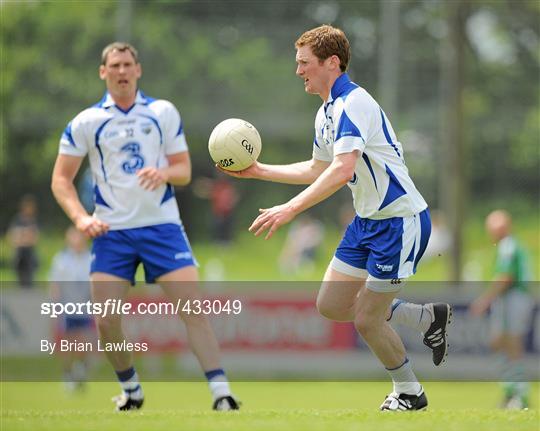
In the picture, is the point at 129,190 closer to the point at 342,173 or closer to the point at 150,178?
the point at 150,178

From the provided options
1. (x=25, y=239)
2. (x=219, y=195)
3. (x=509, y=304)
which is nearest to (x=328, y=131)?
(x=509, y=304)

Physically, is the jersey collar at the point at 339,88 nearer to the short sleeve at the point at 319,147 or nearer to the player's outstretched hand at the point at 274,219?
the short sleeve at the point at 319,147

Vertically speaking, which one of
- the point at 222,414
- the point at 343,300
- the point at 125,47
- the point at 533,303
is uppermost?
the point at 533,303

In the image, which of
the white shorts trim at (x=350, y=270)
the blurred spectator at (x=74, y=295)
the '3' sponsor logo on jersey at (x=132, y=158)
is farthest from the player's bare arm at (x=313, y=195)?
the blurred spectator at (x=74, y=295)

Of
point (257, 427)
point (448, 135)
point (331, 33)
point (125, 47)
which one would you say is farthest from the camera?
point (448, 135)

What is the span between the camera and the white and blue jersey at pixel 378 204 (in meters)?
7.10

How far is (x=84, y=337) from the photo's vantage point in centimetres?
1599

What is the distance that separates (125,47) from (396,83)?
11485mm

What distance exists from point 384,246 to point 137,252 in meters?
2.02

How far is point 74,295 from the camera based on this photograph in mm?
16188

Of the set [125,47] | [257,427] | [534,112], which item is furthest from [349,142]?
[534,112]

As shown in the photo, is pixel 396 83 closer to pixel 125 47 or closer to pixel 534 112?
pixel 534 112

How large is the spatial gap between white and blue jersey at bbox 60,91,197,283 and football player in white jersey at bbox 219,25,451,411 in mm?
1135

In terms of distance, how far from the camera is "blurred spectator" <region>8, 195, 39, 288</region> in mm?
20469
